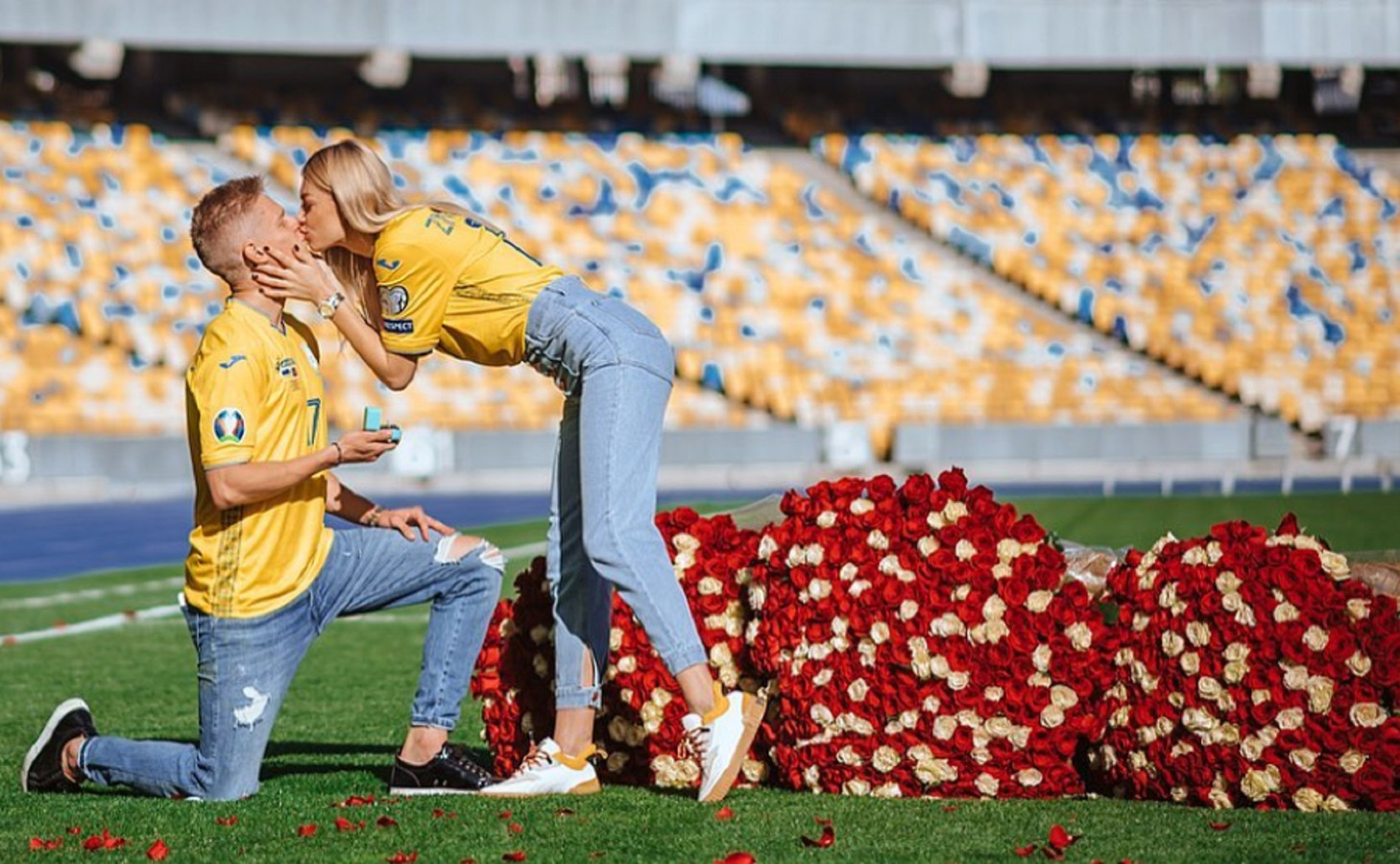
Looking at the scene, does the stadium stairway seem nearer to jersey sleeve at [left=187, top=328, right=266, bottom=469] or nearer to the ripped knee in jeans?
the ripped knee in jeans

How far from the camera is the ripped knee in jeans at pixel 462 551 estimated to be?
557 centimetres

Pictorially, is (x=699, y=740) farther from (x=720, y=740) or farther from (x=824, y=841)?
(x=824, y=841)

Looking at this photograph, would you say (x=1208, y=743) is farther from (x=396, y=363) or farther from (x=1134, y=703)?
(x=396, y=363)

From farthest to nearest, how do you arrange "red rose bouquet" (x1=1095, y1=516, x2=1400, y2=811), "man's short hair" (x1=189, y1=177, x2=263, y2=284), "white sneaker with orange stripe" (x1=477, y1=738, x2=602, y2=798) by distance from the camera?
"white sneaker with orange stripe" (x1=477, y1=738, x2=602, y2=798) → "man's short hair" (x1=189, y1=177, x2=263, y2=284) → "red rose bouquet" (x1=1095, y1=516, x2=1400, y2=811)

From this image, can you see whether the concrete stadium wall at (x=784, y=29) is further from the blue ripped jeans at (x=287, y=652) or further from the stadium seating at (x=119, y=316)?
the blue ripped jeans at (x=287, y=652)

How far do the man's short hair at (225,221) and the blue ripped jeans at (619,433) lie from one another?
82 cm

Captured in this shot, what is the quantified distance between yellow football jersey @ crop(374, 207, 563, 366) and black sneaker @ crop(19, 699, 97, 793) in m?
1.59

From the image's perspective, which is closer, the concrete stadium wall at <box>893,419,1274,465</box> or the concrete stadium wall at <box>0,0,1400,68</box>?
the concrete stadium wall at <box>893,419,1274,465</box>

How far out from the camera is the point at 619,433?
5211mm

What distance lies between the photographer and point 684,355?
27328 mm

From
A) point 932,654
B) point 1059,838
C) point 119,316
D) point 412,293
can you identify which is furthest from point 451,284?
point 119,316

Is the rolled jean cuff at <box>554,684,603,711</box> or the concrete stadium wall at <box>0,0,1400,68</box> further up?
the concrete stadium wall at <box>0,0,1400,68</box>

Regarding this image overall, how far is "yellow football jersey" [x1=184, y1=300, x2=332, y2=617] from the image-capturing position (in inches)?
206

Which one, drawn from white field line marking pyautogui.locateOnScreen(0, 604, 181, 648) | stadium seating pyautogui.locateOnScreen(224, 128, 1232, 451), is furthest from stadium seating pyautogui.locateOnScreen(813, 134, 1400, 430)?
white field line marking pyautogui.locateOnScreen(0, 604, 181, 648)
